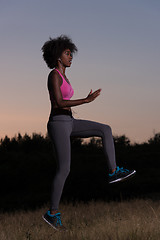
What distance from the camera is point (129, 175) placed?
5090mm

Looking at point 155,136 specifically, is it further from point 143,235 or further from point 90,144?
point 143,235

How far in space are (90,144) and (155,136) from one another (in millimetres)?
3757

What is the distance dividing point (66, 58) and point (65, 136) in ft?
3.84

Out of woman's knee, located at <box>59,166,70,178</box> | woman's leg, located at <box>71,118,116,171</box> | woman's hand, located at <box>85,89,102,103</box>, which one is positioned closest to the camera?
woman's hand, located at <box>85,89,102,103</box>

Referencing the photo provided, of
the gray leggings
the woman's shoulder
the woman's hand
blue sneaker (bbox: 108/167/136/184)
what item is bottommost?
blue sneaker (bbox: 108/167/136/184)

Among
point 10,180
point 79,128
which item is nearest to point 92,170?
point 10,180

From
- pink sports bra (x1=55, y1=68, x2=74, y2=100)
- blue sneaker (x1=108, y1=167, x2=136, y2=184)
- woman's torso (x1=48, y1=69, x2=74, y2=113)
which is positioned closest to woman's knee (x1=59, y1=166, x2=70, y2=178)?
blue sneaker (x1=108, y1=167, x2=136, y2=184)

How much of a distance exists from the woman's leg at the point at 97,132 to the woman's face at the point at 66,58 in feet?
2.86

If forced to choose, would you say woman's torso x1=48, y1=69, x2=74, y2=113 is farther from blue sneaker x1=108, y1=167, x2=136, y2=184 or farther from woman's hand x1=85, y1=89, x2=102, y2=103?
blue sneaker x1=108, y1=167, x2=136, y2=184

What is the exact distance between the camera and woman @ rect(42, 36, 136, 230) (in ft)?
16.8

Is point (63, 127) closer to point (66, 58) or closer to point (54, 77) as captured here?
point (54, 77)

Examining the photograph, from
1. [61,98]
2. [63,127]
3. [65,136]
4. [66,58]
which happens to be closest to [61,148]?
[65,136]

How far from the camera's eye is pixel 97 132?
5344mm

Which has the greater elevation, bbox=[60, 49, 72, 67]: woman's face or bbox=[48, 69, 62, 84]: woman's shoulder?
bbox=[60, 49, 72, 67]: woman's face
